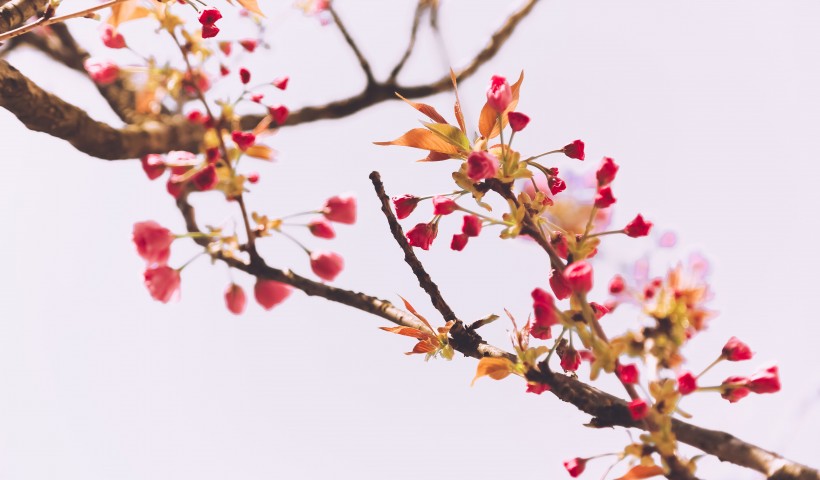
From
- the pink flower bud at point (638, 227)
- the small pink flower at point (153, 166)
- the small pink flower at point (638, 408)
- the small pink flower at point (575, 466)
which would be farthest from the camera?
the small pink flower at point (153, 166)

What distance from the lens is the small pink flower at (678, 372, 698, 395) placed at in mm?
587

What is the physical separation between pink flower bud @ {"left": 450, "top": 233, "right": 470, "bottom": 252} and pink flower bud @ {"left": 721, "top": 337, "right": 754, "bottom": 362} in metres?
0.38

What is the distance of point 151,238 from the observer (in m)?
1.15

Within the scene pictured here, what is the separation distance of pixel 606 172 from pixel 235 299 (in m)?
0.92

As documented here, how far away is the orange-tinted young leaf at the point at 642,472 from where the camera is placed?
0.60 m

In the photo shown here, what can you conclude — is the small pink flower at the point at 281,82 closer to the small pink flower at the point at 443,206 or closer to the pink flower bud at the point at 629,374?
the small pink flower at the point at 443,206

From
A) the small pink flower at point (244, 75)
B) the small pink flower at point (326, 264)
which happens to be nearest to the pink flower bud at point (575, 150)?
the small pink flower at point (326, 264)

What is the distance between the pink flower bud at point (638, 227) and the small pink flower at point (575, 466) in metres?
0.32

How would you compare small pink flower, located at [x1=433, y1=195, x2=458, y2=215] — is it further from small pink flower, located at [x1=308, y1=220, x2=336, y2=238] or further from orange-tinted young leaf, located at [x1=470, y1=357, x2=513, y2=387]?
small pink flower, located at [x1=308, y1=220, x2=336, y2=238]

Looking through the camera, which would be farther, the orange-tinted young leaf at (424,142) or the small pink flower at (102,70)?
the small pink flower at (102,70)

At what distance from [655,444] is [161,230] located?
984 mm

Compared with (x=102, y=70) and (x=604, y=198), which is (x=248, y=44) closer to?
(x=102, y=70)

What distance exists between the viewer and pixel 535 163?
84 cm

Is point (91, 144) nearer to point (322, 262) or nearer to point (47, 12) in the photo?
point (47, 12)
